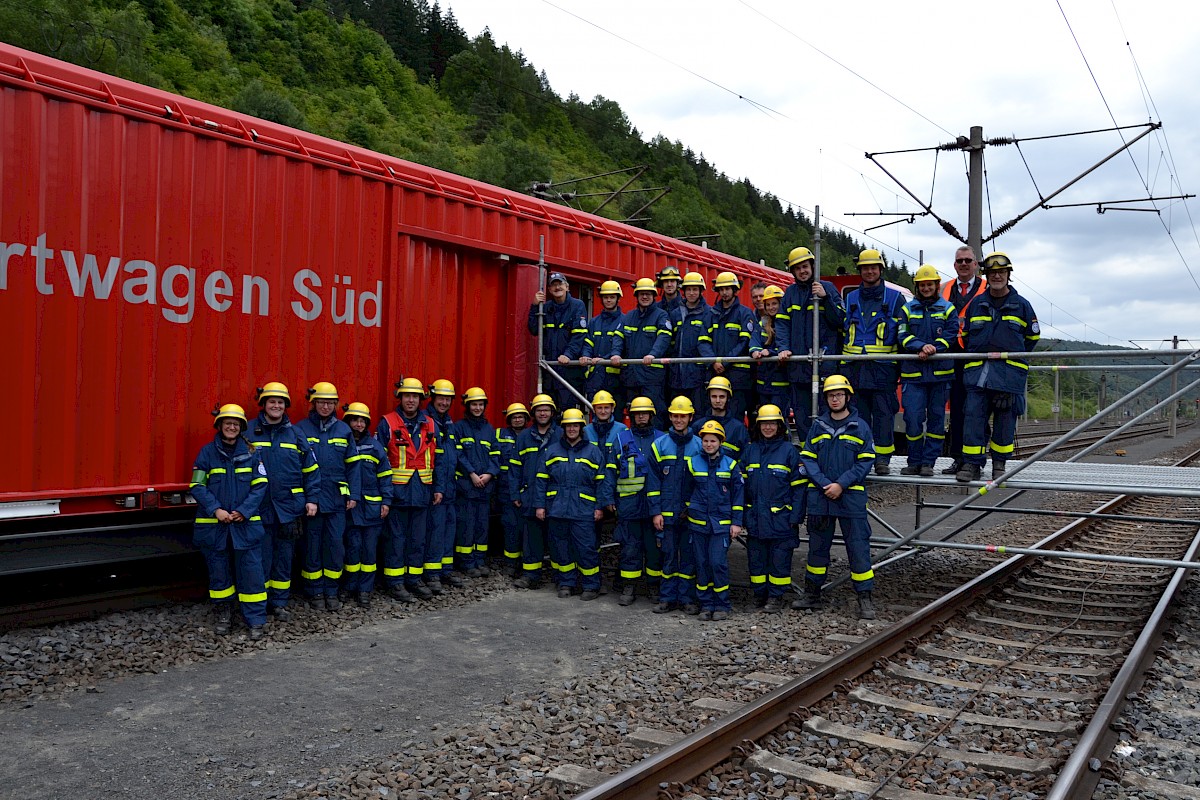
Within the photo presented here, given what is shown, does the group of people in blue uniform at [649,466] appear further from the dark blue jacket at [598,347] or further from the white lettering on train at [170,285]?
the white lettering on train at [170,285]

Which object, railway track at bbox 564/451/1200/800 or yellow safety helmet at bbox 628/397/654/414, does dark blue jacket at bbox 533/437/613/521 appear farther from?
railway track at bbox 564/451/1200/800

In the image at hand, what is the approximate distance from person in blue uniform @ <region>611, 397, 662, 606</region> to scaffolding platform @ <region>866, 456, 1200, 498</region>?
1.96 m

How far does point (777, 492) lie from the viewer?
7.15 metres

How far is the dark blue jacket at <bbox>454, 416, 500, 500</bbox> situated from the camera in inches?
311

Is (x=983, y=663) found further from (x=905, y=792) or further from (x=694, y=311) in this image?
(x=694, y=311)

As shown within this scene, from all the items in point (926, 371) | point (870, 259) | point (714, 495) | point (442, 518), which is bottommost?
point (442, 518)

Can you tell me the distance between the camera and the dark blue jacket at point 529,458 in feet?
25.8

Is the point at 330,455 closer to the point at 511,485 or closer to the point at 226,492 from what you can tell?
the point at 226,492

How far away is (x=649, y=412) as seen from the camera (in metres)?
7.81

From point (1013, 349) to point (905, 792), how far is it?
436cm

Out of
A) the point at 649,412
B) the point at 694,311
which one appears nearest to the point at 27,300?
the point at 649,412

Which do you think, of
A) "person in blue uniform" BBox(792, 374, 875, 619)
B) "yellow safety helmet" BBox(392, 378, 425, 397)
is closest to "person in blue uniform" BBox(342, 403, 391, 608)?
"yellow safety helmet" BBox(392, 378, 425, 397)

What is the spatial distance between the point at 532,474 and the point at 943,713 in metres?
4.21

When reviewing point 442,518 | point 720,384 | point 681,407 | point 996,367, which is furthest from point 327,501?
point 996,367
